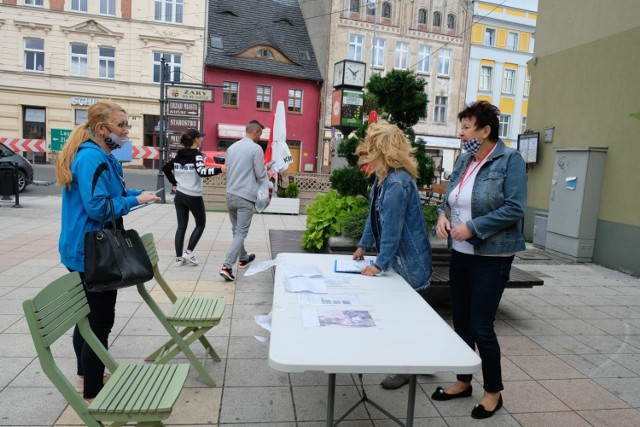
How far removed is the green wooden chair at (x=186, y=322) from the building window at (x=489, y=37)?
34.9 meters

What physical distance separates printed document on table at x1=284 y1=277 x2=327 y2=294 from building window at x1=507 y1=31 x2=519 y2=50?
118 ft

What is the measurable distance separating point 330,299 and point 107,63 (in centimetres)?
2823

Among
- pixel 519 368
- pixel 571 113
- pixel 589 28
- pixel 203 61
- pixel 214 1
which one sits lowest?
pixel 519 368

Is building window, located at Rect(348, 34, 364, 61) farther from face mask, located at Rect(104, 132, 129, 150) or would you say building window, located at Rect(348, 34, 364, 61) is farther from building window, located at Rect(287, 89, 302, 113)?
face mask, located at Rect(104, 132, 129, 150)

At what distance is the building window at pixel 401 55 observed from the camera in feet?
107

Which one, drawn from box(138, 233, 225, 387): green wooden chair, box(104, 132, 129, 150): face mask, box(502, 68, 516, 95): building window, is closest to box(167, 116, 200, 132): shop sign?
box(138, 233, 225, 387): green wooden chair

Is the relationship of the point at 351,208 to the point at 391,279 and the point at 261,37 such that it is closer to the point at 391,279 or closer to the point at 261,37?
the point at 391,279

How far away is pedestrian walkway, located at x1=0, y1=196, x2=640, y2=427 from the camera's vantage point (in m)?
3.04

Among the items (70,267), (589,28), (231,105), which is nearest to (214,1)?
(231,105)

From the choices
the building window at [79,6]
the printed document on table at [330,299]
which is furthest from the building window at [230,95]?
the printed document on table at [330,299]

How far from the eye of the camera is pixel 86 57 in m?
26.8

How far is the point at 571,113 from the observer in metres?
9.15

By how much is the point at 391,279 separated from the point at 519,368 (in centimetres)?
151

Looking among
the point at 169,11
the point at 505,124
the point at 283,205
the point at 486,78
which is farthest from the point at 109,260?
the point at 505,124
